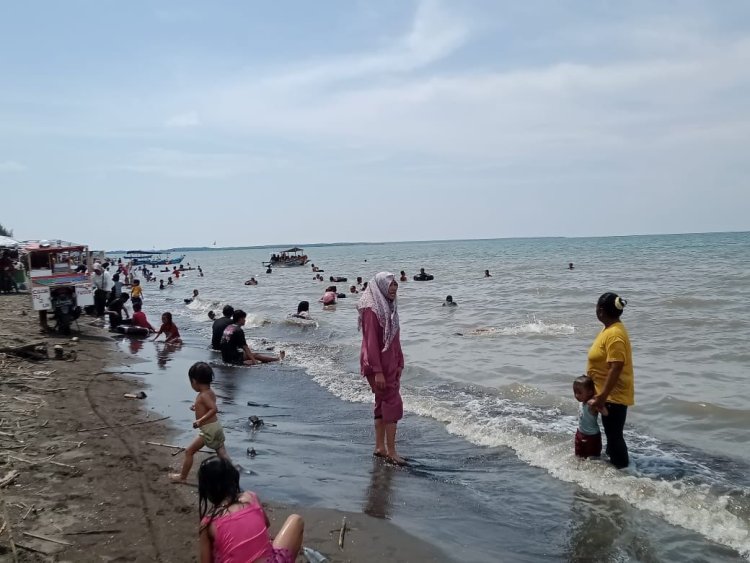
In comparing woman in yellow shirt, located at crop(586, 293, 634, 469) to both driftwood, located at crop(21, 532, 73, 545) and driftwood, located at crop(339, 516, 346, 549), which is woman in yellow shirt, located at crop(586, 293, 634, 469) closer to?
driftwood, located at crop(339, 516, 346, 549)

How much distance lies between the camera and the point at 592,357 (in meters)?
5.27

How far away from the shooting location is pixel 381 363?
561 cm

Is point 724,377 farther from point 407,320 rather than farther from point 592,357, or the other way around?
point 407,320

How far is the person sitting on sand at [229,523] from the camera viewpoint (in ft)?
9.18

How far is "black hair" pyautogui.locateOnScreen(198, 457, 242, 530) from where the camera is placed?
2816mm

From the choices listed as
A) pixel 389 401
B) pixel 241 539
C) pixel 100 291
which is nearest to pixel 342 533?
pixel 241 539

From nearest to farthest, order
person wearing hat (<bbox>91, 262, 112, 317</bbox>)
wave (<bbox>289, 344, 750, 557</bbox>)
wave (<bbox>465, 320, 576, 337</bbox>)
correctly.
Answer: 1. wave (<bbox>289, 344, 750, 557</bbox>)
2. wave (<bbox>465, 320, 576, 337</bbox>)
3. person wearing hat (<bbox>91, 262, 112, 317</bbox>)

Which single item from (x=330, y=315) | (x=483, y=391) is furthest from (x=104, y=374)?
(x=330, y=315)

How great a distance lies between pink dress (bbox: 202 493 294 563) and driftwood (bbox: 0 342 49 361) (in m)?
7.97

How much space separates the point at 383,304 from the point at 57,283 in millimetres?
10496

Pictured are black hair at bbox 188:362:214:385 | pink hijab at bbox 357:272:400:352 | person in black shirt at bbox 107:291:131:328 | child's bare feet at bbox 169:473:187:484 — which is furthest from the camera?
person in black shirt at bbox 107:291:131:328

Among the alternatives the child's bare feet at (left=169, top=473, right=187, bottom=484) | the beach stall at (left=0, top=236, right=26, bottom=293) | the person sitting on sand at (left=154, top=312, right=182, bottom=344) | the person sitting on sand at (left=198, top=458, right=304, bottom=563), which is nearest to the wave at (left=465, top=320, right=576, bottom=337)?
the person sitting on sand at (left=154, top=312, right=182, bottom=344)

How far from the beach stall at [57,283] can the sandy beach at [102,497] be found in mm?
6166

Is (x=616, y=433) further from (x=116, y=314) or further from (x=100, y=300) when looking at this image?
(x=100, y=300)
